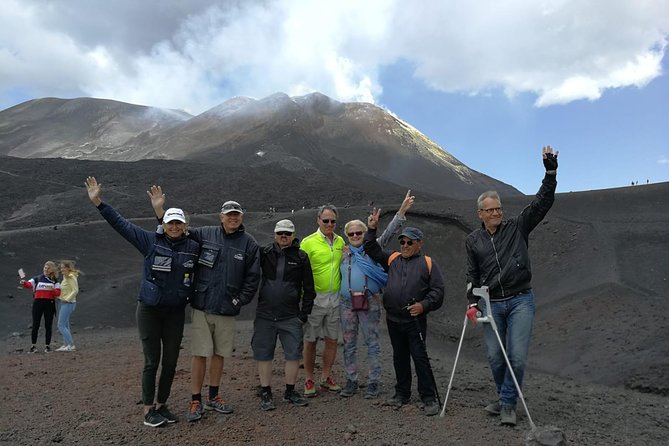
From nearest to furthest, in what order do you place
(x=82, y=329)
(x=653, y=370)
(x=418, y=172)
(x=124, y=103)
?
(x=653, y=370), (x=82, y=329), (x=418, y=172), (x=124, y=103)

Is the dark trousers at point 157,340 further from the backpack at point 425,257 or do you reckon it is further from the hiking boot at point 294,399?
the backpack at point 425,257

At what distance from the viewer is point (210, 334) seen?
504 centimetres

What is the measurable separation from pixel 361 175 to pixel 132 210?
33348mm

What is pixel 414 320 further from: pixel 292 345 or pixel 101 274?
pixel 101 274

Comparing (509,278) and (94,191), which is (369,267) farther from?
A: (94,191)

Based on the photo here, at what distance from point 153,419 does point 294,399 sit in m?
1.46

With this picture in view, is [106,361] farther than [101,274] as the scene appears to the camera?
No

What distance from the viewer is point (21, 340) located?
448 inches

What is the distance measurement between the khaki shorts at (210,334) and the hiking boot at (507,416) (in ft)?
9.07

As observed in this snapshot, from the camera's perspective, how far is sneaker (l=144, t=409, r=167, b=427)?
4.72 metres

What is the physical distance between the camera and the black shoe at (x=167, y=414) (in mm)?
4824

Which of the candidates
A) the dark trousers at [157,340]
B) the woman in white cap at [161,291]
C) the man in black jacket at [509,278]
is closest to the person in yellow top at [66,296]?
the woman in white cap at [161,291]

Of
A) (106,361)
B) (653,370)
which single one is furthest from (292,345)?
(653,370)

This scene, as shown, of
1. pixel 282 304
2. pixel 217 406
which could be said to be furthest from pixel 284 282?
pixel 217 406
